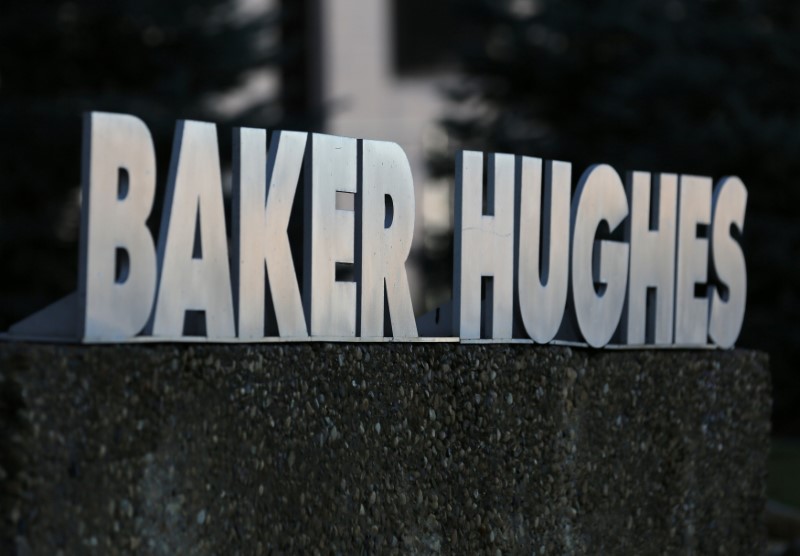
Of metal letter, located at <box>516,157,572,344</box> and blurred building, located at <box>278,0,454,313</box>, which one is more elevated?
blurred building, located at <box>278,0,454,313</box>

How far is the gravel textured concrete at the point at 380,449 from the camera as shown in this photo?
3.59 m

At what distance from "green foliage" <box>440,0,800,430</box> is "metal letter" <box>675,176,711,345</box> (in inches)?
367

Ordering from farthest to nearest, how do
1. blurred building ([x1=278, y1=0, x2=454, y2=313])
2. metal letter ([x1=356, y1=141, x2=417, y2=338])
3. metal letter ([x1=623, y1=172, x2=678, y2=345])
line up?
blurred building ([x1=278, y1=0, x2=454, y2=313]), metal letter ([x1=623, y1=172, x2=678, y2=345]), metal letter ([x1=356, y1=141, x2=417, y2=338])

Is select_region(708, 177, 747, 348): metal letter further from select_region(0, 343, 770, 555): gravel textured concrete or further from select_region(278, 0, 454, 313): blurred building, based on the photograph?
select_region(278, 0, 454, 313): blurred building

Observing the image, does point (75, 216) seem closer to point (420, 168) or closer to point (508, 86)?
point (508, 86)

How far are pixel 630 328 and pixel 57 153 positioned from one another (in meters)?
8.96

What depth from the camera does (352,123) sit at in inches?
945

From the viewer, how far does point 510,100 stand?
1697 centimetres

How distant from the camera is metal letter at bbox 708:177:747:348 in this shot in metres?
5.86

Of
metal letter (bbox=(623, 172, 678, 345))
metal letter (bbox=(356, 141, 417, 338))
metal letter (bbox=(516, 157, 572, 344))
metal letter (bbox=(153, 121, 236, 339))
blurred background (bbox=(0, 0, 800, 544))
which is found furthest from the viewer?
blurred background (bbox=(0, 0, 800, 544))

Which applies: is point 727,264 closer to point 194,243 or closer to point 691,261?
point 691,261

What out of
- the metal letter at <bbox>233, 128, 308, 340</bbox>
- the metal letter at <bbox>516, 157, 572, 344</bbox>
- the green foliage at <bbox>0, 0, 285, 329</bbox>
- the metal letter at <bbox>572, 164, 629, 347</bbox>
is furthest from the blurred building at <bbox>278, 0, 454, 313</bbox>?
the metal letter at <bbox>233, 128, 308, 340</bbox>

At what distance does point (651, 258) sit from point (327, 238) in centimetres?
172

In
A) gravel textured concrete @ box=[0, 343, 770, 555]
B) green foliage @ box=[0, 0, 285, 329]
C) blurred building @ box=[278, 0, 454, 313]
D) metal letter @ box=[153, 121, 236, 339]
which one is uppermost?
blurred building @ box=[278, 0, 454, 313]
